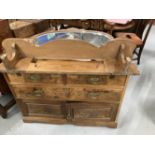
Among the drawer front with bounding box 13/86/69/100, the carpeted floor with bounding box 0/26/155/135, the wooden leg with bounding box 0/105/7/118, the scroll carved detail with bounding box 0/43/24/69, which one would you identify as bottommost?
the carpeted floor with bounding box 0/26/155/135

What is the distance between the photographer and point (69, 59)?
1419mm

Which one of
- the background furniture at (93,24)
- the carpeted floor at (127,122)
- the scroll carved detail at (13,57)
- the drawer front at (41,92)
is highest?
the scroll carved detail at (13,57)

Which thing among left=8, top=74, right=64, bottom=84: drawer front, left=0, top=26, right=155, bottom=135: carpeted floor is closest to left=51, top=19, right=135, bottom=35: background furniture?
left=0, top=26, right=155, bottom=135: carpeted floor

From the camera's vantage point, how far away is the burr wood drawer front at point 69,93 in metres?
1.41

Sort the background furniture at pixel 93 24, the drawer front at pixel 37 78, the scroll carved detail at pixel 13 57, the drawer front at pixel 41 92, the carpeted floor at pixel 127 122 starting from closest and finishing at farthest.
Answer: the scroll carved detail at pixel 13 57 → the drawer front at pixel 37 78 → the drawer front at pixel 41 92 → the carpeted floor at pixel 127 122 → the background furniture at pixel 93 24

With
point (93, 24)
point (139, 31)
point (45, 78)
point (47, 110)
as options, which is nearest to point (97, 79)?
point (45, 78)

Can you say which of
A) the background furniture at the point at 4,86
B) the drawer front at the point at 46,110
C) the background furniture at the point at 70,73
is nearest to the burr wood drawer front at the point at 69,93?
the background furniture at the point at 70,73

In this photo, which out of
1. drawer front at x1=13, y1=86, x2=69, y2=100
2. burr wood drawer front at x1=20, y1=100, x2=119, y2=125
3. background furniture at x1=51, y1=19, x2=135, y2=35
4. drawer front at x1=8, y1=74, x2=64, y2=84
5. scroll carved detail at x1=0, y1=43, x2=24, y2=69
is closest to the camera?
scroll carved detail at x1=0, y1=43, x2=24, y2=69

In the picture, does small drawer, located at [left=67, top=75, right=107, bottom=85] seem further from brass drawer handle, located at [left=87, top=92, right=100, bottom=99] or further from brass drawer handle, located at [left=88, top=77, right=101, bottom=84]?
brass drawer handle, located at [left=87, top=92, right=100, bottom=99]

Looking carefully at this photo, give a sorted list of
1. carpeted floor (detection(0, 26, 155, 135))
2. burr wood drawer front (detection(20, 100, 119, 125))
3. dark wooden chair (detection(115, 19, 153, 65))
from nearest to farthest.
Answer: burr wood drawer front (detection(20, 100, 119, 125)) → carpeted floor (detection(0, 26, 155, 135)) → dark wooden chair (detection(115, 19, 153, 65))

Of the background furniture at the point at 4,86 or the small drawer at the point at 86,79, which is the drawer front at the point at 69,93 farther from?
the background furniture at the point at 4,86

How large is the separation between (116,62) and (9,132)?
1297 millimetres

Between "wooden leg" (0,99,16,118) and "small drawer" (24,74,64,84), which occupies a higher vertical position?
"small drawer" (24,74,64,84)

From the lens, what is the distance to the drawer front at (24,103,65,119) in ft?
5.29
